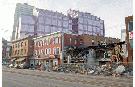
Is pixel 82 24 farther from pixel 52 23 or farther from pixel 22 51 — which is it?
pixel 22 51

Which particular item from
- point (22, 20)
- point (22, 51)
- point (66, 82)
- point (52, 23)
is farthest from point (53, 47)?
point (66, 82)

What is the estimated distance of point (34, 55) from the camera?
85.0 ft

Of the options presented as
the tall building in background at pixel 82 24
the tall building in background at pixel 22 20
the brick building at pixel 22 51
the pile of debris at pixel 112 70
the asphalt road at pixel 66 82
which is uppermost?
the tall building in background at pixel 22 20

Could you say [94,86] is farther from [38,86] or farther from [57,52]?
[57,52]

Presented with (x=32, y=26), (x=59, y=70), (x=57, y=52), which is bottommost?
(x=59, y=70)

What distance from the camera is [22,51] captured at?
1034 inches

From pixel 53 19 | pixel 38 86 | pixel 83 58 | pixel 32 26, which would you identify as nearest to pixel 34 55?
pixel 83 58

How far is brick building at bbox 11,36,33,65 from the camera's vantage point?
24203mm

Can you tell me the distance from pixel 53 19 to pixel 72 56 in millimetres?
11057

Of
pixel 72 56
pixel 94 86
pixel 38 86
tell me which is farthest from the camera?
pixel 72 56

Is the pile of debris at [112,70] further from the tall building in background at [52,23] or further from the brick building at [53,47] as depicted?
the tall building in background at [52,23]

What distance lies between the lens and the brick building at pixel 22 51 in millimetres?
24203

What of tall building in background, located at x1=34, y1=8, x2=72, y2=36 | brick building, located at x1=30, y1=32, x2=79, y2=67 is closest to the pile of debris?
brick building, located at x1=30, y1=32, x2=79, y2=67

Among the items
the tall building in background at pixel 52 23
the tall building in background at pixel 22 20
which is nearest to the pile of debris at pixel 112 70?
the tall building in background at pixel 52 23
